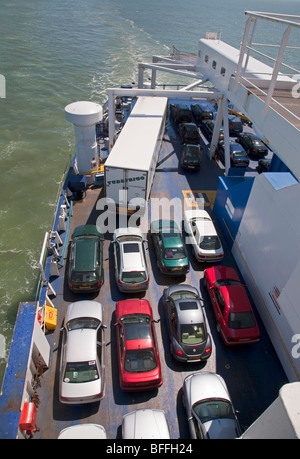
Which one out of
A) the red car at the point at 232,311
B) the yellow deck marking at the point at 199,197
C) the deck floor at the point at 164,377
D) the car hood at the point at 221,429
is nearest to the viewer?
the car hood at the point at 221,429

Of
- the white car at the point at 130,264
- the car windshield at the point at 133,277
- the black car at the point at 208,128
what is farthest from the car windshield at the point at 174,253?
the black car at the point at 208,128

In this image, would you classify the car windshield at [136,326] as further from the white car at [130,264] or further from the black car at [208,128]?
the black car at [208,128]

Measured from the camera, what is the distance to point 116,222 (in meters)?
16.0

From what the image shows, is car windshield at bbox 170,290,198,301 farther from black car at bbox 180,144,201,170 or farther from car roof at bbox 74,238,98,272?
black car at bbox 180,144,201,170

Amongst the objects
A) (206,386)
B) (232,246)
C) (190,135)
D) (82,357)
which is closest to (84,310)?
(82,357)

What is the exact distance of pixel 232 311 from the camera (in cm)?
1119

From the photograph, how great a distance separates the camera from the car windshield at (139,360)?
9586 millimetres

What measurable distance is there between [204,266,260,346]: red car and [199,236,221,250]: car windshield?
194 centimetres

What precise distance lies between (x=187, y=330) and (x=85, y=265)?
485 centimetres

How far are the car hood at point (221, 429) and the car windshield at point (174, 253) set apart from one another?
6427mm

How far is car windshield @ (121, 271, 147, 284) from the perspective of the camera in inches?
484

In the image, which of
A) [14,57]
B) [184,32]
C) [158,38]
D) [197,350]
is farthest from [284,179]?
[184,32]
